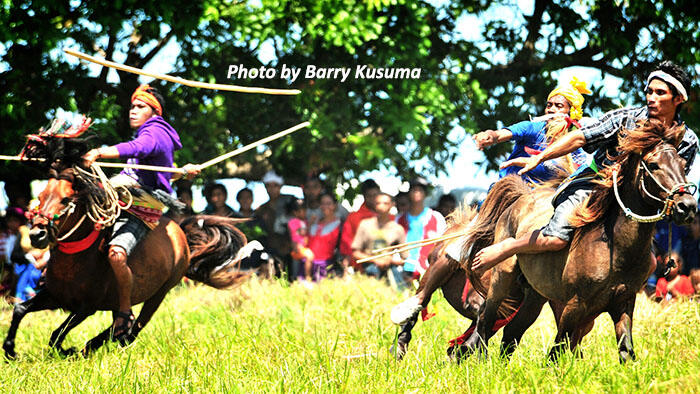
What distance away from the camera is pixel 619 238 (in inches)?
210

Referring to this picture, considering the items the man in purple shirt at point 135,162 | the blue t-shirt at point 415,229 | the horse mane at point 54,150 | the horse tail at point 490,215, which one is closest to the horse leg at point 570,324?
the horse tail at point 490,215

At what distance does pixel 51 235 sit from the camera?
6699 mm

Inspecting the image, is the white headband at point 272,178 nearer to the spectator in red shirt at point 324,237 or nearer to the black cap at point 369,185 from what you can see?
the spectator in red shirt at point 324,237

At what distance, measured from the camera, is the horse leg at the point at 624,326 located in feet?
17.4

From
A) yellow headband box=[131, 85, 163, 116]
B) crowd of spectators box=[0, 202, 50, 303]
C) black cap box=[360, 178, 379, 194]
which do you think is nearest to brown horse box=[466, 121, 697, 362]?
yellow headband box=[131, 85, 163, 116]

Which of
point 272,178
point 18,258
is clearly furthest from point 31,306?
point 272,178

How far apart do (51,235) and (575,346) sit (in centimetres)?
409

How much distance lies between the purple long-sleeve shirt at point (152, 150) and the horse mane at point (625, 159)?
3712mm

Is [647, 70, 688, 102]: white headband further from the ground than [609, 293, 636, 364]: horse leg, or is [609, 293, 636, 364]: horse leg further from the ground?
[647, 70, 688, 102]: white headband

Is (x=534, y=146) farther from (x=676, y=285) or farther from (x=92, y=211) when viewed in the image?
(x=676, y=285)

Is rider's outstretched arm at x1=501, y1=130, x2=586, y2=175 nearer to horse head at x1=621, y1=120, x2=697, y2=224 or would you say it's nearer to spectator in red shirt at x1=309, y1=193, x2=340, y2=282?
horse head at x1=621, y1=120, x2=697, y2=224

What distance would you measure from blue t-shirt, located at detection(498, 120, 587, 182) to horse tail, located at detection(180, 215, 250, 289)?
10.1ft

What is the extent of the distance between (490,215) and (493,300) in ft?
2.26

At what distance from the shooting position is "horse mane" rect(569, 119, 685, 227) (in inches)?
203
